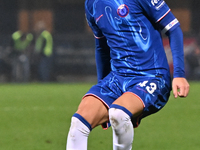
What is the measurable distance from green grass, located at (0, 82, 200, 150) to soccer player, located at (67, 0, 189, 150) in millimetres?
1522

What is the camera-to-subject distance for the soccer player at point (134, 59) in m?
3.29

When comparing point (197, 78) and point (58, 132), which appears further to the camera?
point (197, 78)

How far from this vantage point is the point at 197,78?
14039mm

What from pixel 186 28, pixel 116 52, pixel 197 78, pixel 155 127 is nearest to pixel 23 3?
pixel 186 28

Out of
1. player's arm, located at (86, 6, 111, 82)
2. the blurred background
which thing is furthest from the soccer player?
the blurred background

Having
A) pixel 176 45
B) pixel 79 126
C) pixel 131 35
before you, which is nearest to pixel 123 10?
pixel 131 35

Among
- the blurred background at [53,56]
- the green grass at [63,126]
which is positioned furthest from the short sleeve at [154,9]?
the blurred background at [53,56]

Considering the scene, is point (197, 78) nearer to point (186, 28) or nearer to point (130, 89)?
point (186, 28)

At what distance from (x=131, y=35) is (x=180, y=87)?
542mm

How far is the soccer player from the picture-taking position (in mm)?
3287

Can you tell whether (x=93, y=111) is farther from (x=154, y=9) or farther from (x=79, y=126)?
(x=154, y=9)

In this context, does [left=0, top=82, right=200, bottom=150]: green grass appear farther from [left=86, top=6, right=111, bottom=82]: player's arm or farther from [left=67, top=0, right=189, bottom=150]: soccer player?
[left=67, top=0, right=189, bottom=150]: soccer player

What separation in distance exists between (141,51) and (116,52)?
0.61 ft

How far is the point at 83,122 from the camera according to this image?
3.14 m
